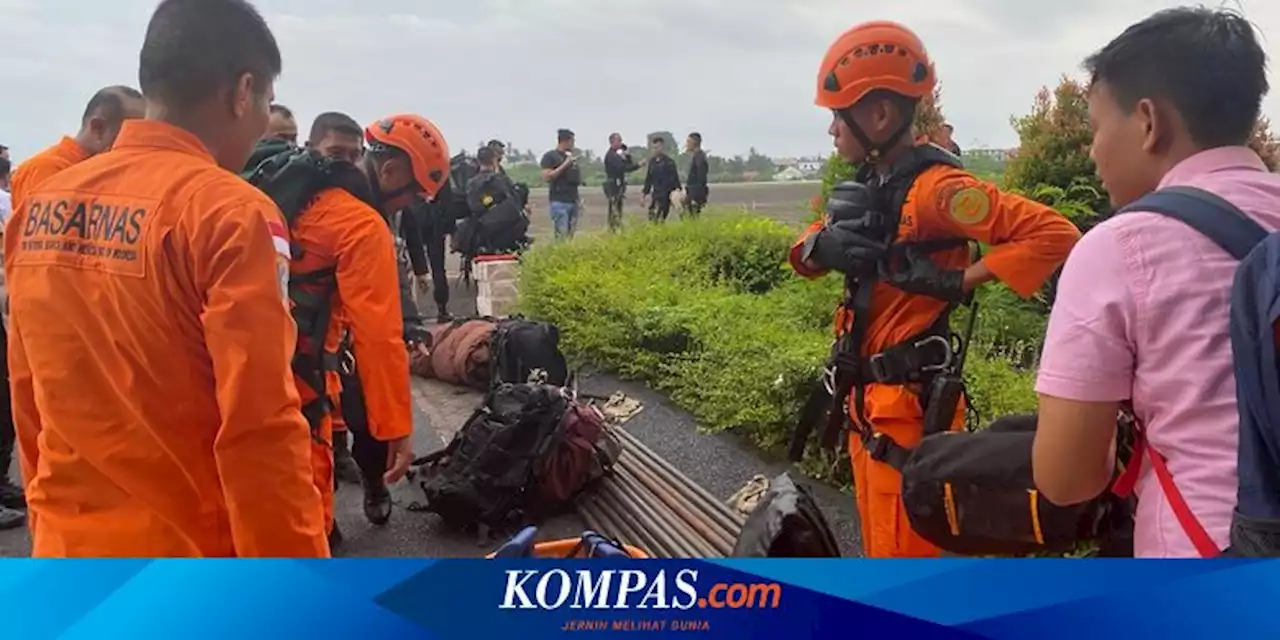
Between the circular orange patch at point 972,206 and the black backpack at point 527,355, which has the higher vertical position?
the circular orange patch at point 972,206

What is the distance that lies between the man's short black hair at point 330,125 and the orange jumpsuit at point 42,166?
0.89m

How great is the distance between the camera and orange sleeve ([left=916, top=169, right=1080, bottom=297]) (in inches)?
108

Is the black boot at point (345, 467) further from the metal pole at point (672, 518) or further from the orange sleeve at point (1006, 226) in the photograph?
the orange sleeve at point (1006, 226)

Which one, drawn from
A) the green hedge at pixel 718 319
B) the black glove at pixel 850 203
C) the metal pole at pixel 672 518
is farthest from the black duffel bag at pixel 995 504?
the green hedge at pixel 718 319

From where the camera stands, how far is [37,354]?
5.78ft

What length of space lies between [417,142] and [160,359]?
2.46m

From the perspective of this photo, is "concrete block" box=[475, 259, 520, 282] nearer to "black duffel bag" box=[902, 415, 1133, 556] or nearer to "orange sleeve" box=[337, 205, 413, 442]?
"orange sleeve" box=[337, 205, 413, 442]

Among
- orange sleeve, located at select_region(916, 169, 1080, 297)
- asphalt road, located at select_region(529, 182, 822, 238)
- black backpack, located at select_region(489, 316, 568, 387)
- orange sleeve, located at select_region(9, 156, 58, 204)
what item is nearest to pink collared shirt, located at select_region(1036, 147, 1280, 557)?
orange sleeve, located at select_region(916, 169, 1080, 297)

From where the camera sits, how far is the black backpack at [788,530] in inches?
91.0

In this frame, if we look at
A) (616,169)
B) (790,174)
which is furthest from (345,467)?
(616,169)

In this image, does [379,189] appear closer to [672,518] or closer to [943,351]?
[672,518]

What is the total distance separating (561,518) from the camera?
15.8 ft

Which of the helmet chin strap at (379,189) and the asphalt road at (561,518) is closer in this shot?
the helmet chin strap at (379,189)

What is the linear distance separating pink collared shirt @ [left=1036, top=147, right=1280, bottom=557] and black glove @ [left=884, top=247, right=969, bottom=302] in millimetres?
1269
